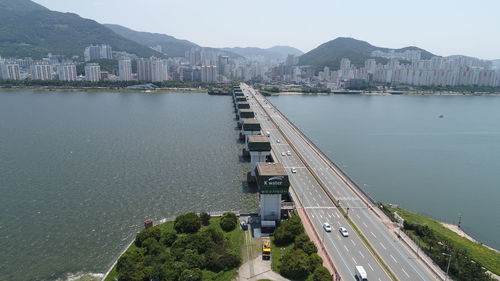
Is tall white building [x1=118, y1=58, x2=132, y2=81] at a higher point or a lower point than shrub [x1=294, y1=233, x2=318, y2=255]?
higher

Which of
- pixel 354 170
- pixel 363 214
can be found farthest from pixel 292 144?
pixel 363 214

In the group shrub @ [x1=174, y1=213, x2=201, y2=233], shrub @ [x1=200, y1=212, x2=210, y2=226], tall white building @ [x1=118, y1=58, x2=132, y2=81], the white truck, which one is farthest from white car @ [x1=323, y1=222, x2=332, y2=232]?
tall white building @ [x1=118, y1=58, x2=132, y2=81]

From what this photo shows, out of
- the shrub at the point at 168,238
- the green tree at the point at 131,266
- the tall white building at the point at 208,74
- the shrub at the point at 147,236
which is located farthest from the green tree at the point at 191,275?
the tall white building at the point at 208,74

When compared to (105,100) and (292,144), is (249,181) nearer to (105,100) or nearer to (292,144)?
(292,144)

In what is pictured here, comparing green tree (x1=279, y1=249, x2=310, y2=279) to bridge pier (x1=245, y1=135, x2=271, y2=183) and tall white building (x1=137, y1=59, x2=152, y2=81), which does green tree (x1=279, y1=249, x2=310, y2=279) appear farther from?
tall white building (x1=137, y1=59, x2=152, y2=81)

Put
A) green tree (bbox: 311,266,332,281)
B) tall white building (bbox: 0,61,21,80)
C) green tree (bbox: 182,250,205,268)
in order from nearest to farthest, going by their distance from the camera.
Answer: green tree (bbox: 311,266,332,281)
green tree (bbox: 182,250,205,268)
tall white building (bbox: 0,61,21,80)

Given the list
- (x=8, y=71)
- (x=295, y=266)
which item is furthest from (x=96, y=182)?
(x=8, y=71)

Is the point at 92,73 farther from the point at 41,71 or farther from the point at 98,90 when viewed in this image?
the point at 41,71
